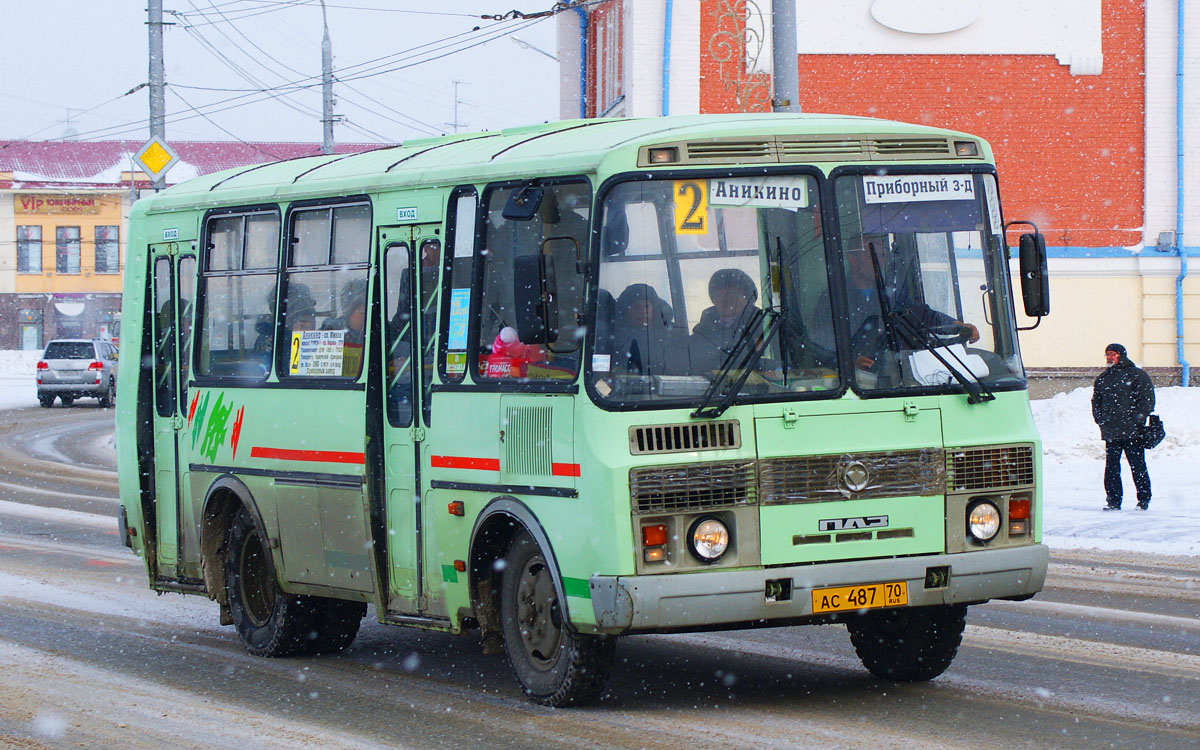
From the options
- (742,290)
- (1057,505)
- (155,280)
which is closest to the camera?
(742,290)

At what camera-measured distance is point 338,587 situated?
9711mm

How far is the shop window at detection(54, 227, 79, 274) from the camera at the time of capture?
81.8 m

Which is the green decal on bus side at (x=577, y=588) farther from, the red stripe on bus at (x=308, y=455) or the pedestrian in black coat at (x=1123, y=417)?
the pedestrian in black coat at (x=1123, y=417)

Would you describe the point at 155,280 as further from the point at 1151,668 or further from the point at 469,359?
the point at 1151,668

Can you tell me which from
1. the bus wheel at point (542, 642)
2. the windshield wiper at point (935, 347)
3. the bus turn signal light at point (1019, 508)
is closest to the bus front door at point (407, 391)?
the bus wheel at point (542, 642)

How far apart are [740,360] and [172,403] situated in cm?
480

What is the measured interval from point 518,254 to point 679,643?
8.95ft

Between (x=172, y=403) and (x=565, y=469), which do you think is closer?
(x=565, y=469)

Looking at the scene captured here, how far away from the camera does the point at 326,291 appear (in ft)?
32.3

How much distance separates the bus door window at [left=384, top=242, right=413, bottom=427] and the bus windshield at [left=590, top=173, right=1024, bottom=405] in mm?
1714

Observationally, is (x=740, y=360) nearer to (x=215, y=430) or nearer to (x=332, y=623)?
(x=332, y=623)

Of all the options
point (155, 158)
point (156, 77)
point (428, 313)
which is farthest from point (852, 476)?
point (156, 77)

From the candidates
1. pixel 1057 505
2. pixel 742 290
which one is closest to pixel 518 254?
pixel 742 290

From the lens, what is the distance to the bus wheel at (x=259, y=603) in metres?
10.2
